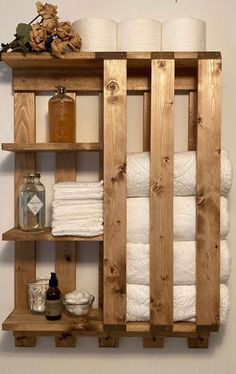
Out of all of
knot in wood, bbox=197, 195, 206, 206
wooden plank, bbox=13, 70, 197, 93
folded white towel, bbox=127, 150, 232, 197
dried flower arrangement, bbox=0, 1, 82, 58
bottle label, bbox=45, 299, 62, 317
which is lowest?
bottle label, bbox=45, 299, 62, 317

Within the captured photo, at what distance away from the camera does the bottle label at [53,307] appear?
4.80 feet

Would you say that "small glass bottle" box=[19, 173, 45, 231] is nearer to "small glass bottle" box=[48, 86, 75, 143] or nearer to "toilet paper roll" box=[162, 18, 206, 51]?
"small glass bottle" box=[48, 86, 75, 143]

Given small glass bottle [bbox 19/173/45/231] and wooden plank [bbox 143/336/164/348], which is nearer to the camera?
small glass bottle [bbox 19/173/45/231]

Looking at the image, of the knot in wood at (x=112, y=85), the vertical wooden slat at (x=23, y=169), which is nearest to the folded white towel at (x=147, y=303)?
the vertical wooden slat at (x=23, y=169)

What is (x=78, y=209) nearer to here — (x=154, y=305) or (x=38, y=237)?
(x=38, y=237)

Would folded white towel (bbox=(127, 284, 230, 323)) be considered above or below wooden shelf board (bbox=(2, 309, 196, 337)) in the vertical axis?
above

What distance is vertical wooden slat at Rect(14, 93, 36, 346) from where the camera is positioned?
5.15ft

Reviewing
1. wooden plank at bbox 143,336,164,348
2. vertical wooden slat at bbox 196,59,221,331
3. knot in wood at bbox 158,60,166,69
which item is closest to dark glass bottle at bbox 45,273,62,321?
wooden plank at bbox 143,336,164,348

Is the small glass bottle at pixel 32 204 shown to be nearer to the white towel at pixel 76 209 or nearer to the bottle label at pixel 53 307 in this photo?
the white towel at pixel 76 209

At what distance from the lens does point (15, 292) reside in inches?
62.4

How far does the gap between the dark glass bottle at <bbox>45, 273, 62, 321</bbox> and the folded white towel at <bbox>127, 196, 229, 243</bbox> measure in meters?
0.28

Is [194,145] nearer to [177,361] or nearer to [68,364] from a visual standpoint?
[177,361]

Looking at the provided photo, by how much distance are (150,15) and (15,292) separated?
1.07 metres

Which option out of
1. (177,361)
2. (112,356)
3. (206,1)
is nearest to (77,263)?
(112,356)
